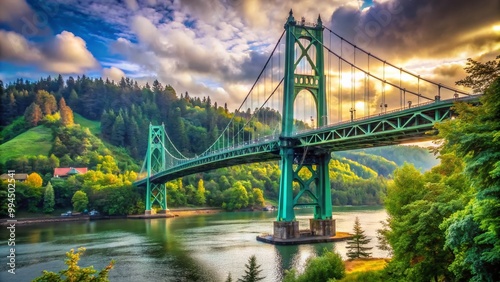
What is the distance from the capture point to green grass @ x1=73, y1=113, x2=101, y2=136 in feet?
363

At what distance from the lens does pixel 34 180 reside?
221 feet

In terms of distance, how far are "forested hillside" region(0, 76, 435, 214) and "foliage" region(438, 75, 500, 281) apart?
178 feet

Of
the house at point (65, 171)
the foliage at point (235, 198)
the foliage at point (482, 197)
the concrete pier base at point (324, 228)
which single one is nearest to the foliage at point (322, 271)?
the foliage at point (482, 197)

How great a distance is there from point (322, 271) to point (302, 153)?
21493mm

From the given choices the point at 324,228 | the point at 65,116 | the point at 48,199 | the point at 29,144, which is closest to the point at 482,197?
the point at 324,228

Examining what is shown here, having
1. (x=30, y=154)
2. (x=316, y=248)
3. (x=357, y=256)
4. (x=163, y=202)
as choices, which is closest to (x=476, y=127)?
(x=357, y=256)

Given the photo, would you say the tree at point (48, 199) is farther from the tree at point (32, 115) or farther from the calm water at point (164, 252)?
the tree at point (32, 115)

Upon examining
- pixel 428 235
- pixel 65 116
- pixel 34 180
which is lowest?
pixel 428 235

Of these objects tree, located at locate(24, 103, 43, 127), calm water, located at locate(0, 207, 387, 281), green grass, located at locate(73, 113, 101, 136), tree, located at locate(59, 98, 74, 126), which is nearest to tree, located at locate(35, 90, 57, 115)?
tree, located at locate(59, 98, 74, 126)

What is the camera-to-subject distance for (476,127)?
10898 millimetres

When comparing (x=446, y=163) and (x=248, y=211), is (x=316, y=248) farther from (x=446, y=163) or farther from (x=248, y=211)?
(x=248, y=211)

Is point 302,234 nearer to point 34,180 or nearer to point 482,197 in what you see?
point 482,197

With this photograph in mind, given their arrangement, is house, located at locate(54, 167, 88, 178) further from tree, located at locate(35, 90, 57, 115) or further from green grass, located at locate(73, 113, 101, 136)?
green grass, located at locate(73, 113, 101, 136)

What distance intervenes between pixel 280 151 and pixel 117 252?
50.0 ft
